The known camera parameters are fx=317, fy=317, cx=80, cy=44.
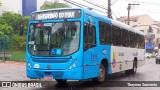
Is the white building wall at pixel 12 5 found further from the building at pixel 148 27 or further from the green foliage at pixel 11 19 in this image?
the building at pixel 148 27

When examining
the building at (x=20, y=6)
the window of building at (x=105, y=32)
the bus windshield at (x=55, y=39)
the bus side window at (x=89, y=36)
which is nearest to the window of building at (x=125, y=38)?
the window of building at (x=105, y=32)

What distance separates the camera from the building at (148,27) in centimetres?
9494

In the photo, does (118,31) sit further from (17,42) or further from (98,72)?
(17,42)

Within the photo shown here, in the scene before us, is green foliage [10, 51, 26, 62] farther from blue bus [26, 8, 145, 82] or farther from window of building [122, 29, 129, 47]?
blue bus [26, 8, 145, 82]

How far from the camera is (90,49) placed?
12.4 meters

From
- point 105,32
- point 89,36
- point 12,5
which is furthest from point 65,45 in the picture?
point 12,5

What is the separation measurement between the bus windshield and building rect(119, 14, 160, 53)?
83.4 m

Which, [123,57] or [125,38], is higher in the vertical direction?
[125,38]

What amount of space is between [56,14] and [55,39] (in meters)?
1.06

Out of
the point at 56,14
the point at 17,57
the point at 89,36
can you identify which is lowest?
the point at 17,57

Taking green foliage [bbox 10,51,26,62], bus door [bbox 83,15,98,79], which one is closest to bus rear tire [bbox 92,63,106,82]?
bus door [bbox 83,15,98,79]

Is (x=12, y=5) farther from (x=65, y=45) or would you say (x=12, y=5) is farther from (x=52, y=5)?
(x=65, y=45)

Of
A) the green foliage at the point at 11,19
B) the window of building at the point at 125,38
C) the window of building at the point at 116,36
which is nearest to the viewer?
the window of building at the point at 116,36

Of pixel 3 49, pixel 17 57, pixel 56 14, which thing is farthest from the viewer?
pixel 17 57
